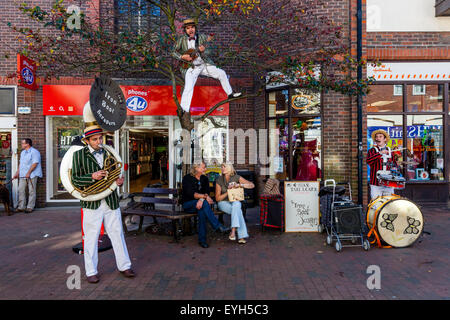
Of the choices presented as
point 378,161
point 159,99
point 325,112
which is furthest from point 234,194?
point 159,99

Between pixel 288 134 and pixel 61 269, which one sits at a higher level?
pixel 288 134

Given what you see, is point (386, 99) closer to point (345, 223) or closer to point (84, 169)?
point (345, 223)

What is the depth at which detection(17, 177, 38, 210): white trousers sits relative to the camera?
868 centimetres

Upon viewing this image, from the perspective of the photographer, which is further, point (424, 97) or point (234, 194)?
point (424, 97)

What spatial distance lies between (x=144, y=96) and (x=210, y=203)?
4878mm

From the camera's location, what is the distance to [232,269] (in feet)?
14.7

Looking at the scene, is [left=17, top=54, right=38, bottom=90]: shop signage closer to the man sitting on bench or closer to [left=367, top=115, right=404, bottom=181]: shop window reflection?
the man sitting on bench

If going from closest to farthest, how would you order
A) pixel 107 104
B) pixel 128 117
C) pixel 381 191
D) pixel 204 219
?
pixel 107 104, pixel 204 219, pixel 381 191, pixel 128 117

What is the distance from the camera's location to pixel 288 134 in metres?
8.66

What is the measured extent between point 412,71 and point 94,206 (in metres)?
8.71

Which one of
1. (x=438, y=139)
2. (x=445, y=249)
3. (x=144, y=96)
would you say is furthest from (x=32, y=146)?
(x=438, y=139)

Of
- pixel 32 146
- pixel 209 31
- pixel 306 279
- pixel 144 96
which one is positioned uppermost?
pixel 209 31

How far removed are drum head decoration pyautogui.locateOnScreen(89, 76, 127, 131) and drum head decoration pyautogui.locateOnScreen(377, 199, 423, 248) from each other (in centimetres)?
446

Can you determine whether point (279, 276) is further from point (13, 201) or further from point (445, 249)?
point (13, 201)
